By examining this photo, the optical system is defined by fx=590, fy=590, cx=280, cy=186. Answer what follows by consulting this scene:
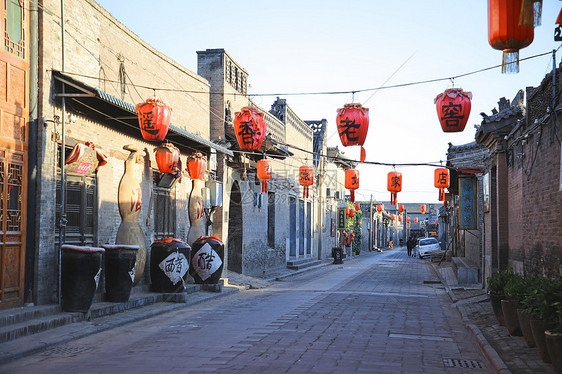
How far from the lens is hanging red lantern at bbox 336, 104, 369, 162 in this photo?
563 inches

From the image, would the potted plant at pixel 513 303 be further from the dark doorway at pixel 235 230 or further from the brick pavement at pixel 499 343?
the dark doorway at pixel 235 230

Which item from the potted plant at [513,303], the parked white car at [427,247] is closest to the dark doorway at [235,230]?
the potted plant at [513,303]

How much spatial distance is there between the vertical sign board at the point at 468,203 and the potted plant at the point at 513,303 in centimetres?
1115

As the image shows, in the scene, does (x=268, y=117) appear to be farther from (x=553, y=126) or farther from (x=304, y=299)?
(x=553, y=126)

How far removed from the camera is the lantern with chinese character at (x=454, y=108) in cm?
1306

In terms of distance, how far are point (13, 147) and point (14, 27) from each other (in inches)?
81.2

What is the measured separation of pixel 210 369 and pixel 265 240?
1930cm

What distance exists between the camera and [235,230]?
2280cm

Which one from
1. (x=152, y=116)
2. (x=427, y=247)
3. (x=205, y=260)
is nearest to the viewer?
(x=152, y=116)

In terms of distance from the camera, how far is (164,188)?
655 inches

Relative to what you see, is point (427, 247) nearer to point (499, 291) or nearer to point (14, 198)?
point (499, 291)

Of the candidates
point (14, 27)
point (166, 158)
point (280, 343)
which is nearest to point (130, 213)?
point (166, 158)

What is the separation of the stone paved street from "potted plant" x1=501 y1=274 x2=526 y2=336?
0.65m

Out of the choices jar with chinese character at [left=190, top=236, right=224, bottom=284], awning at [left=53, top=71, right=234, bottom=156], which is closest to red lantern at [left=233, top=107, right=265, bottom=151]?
awning at [left=53, top=71, right=234, bottom=156]
